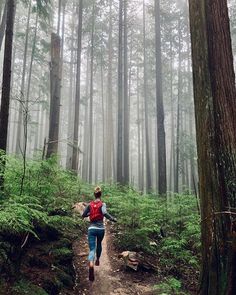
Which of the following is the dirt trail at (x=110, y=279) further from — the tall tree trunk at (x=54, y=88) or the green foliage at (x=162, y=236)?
the tall tree trunk at (x=54, y=88)

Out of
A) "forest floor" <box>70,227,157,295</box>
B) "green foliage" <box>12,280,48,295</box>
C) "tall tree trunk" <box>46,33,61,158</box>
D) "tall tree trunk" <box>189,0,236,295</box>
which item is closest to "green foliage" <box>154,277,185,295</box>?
"forest floor" <box>70,227,157,295</box>

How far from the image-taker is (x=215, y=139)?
4578 mm

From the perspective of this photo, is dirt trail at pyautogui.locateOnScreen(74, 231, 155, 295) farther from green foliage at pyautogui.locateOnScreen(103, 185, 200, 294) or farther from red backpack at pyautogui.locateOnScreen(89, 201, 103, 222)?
→ red backpack at pyautogui.locateOnScreen(89, 201, 103, 222)

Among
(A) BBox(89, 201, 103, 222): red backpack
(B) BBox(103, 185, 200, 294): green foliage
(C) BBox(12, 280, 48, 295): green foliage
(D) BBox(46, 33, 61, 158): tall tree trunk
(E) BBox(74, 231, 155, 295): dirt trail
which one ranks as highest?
(D) BBox(46, 33, 61, 158): tall tree trunk

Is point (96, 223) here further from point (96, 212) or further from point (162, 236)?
point (162, 236)

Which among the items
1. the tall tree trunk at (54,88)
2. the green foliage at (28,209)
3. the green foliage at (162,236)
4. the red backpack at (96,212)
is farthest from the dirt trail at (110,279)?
the tall tree trunk at (54,88)

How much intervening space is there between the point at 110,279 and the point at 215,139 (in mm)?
4277

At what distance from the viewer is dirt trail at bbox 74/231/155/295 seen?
21.3ft

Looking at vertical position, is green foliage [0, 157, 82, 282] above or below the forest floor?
above

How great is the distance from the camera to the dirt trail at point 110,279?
6.51 meters

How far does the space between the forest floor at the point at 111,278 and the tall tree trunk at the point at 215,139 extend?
257cm

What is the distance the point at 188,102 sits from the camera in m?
32.9

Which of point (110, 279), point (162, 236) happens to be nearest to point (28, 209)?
point (110, 279)

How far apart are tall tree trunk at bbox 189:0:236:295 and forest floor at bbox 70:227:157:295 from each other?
257 cm
